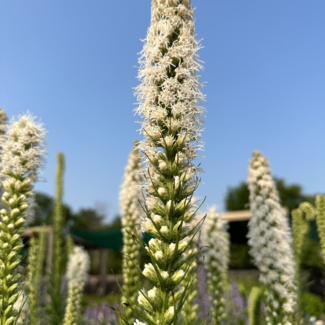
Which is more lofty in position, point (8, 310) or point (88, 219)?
point (88, 219)

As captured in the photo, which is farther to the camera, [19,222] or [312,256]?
[312,256]

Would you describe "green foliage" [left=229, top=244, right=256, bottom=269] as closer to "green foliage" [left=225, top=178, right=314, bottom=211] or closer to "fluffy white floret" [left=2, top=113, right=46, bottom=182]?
"green foliage" [left=225, top=178, right=314, bottom=211]

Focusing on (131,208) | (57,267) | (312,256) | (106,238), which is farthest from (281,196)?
(57,267)

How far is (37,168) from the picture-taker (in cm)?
334

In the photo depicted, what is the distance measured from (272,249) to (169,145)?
9.76 feet

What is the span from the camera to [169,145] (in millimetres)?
2219

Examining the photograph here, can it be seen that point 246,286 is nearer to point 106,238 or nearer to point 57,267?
point 57,267

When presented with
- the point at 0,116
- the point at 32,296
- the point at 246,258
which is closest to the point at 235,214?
the point at 246,258

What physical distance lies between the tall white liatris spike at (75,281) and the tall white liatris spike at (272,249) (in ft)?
9.55

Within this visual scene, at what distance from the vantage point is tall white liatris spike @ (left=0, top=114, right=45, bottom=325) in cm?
277

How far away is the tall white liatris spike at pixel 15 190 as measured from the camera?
109 inches

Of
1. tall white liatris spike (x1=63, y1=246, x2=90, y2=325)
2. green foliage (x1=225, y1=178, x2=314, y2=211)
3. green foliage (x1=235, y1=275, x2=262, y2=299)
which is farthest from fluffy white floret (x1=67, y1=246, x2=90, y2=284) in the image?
green foliage (x1=225, y1=178, x2=314, y2=211)

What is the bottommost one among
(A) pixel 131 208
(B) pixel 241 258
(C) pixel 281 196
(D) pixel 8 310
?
(D) pixel 8 310

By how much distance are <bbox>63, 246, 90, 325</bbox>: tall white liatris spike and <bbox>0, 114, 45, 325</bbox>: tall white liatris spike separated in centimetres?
213
